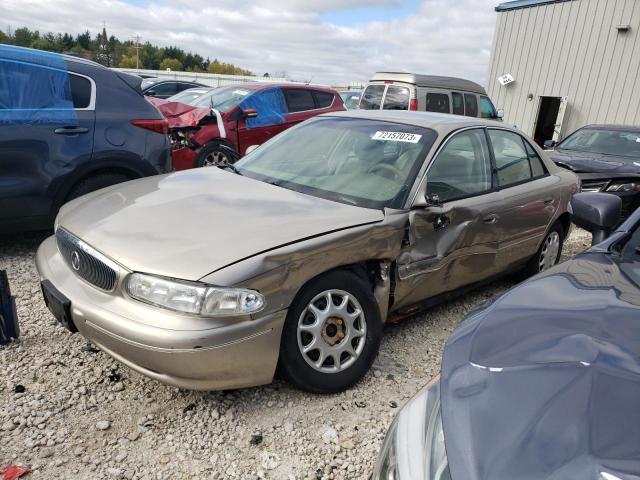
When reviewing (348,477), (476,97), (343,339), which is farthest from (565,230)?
(476,97)

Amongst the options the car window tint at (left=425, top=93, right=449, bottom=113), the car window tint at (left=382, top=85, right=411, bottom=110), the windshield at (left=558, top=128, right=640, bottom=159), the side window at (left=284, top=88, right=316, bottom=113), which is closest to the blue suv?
the side window at (left=284, top=88, right=316, bottom=113)

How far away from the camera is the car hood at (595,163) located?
6.92 m

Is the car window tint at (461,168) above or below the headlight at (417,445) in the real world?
above

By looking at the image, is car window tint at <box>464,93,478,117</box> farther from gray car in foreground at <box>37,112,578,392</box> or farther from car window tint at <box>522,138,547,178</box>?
gray car in foreground at <box>37,112,578,392</box>

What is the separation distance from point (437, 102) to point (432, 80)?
479 mm

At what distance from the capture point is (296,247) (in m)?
2.48

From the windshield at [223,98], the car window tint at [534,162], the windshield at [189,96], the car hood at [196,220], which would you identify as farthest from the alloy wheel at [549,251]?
the windshield at [189,96]

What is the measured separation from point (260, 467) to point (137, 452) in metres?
0.56

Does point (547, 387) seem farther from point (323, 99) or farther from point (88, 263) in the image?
point (323, 99)

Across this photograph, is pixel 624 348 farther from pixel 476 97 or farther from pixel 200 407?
pixel 476 97

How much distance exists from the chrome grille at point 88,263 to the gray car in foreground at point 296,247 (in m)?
0.01

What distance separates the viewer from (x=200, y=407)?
2.65 metres

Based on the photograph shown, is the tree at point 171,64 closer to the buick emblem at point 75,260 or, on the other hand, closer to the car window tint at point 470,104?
the car window tint at point 470,104

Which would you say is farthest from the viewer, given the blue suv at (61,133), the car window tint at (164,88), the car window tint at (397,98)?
the car window tint at (164,88)
